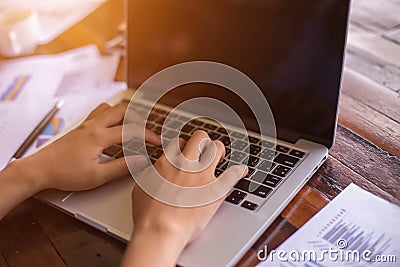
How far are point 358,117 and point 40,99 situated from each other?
0.51 meters

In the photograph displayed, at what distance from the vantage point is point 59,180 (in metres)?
0.65

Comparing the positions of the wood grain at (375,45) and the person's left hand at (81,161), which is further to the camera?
the wood grain at (375,45)

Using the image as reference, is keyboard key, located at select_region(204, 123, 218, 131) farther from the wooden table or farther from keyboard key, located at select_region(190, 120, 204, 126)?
the wooden table

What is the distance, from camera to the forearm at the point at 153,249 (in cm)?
53

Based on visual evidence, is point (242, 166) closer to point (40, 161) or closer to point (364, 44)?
point (40, 161)

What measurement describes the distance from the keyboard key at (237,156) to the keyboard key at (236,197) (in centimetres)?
6

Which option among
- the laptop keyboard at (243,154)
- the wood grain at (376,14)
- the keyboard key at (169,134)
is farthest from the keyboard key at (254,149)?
the wood grain at (376,14)

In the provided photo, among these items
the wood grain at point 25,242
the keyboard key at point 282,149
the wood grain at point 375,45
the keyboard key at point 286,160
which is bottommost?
the wood grain at point 25,242

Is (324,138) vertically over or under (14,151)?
over

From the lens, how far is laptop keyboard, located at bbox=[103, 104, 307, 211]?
2.04ft

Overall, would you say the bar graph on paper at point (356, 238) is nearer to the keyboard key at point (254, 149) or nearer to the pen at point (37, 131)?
the keyboard key at point (254, 149)

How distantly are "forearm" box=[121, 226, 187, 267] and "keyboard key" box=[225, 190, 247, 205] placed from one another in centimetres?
9

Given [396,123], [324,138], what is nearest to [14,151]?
[324,138]

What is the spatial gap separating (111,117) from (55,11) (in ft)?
1.85
